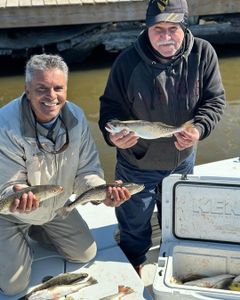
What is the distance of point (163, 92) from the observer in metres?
2.97

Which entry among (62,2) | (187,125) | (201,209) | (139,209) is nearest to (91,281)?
(139,209)

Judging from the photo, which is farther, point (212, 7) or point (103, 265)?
point (212, 7)

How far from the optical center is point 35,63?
9.05 feet

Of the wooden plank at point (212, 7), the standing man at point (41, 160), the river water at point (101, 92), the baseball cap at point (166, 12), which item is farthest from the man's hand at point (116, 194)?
the wooden plank at point (212, 7)

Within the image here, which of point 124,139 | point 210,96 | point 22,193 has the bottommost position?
point 22,193

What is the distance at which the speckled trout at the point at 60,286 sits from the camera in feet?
9.10

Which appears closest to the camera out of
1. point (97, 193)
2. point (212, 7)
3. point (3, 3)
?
point (97, 193)

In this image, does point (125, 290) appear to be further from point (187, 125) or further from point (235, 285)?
point (187, 125)

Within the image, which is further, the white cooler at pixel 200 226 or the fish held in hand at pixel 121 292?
the fish held in hand at pixel 121 292

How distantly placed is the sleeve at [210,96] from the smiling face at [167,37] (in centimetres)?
23

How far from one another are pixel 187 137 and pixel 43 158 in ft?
2.85

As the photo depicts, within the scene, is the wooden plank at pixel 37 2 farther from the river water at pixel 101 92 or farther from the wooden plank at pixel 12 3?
the river water at pixel 101 92

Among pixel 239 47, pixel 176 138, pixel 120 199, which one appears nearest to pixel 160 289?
pixel 120 199

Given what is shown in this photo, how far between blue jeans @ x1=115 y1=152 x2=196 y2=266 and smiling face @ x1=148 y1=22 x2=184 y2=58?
2.53ft
